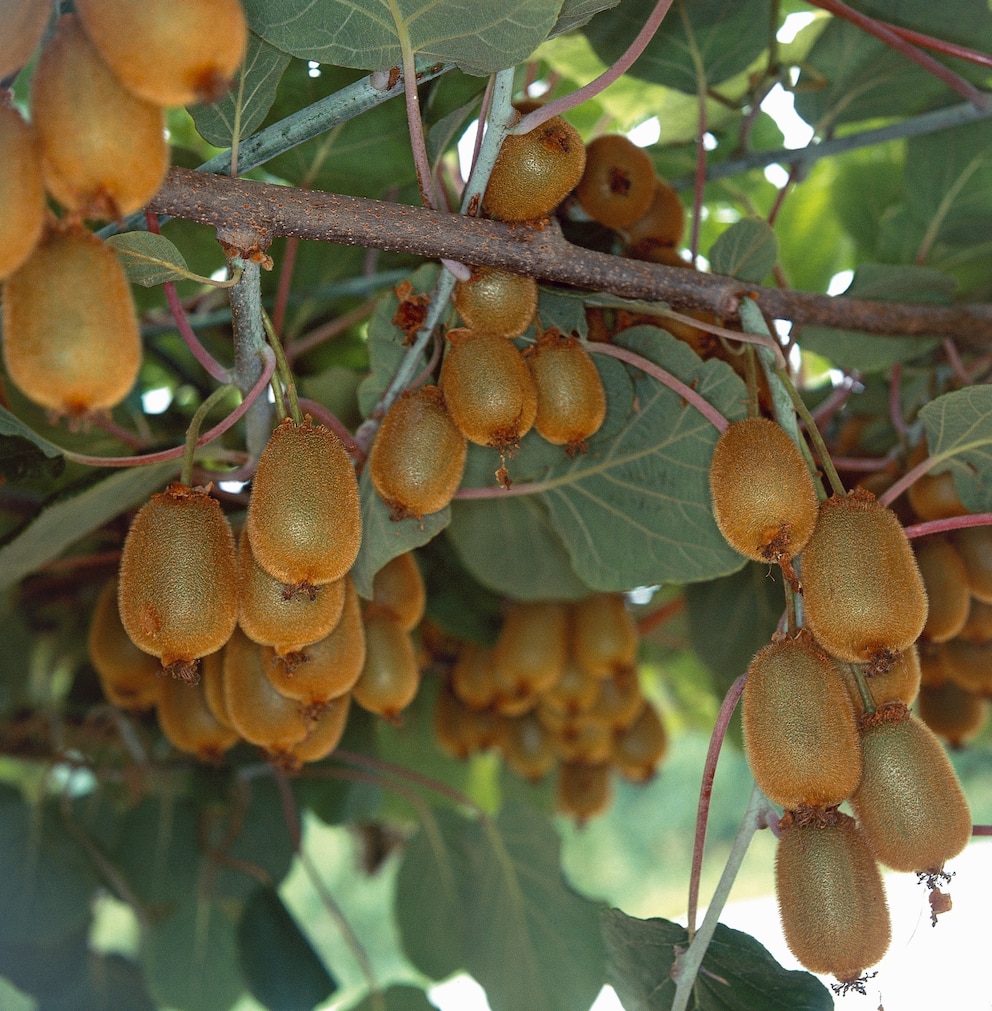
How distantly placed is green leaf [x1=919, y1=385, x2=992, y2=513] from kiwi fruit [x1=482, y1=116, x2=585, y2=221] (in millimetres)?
236

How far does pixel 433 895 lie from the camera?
108 centimetres

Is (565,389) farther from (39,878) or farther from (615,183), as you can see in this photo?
(39,878)

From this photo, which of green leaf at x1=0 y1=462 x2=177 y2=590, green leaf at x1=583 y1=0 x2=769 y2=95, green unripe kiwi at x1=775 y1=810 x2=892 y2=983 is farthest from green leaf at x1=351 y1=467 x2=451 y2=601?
green leaf at x1=583 y1=0 x2=769 y2=95

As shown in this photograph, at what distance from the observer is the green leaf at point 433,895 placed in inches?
42.5

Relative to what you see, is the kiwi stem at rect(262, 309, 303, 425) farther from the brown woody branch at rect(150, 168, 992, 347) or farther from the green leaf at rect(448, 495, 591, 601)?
the green leaf at rect(448, 495, 591, 601)

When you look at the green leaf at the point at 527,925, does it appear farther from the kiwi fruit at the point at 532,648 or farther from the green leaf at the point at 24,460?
the green leaf at the point at 24,460

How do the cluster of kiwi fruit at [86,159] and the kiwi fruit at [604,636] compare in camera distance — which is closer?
the cluster of kiwi fruit at [86,159]

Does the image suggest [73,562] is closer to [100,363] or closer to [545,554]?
[545,554]

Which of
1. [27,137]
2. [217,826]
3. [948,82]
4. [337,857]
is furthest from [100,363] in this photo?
[337,857]

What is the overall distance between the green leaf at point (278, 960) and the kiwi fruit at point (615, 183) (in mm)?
751

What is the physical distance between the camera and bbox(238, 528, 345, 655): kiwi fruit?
19.0 inches

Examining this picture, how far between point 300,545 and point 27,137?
0.19 meters

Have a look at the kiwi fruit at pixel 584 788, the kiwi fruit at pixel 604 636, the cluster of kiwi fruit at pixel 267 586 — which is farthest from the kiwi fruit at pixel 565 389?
the kiwi fruit at pixel 584 788

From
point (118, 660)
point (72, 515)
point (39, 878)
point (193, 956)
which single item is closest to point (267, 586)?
point (72, 515)
